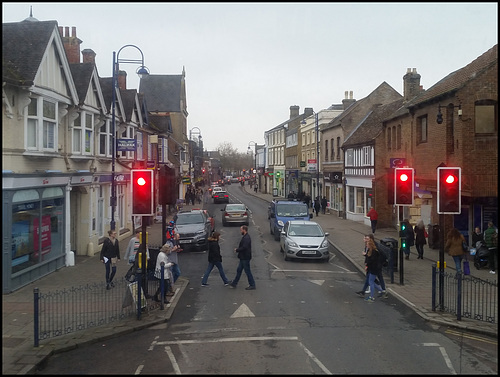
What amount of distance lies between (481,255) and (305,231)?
687cm

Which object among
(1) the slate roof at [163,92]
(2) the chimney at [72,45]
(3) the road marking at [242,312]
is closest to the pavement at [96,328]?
(3) the road marking at [242,312]

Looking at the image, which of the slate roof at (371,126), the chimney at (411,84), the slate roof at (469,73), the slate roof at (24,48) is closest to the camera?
the slate roof at (24,48)

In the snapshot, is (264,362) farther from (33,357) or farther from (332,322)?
(33,357)

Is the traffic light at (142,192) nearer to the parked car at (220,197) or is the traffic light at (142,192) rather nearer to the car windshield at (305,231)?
the car windshield at (305,231)

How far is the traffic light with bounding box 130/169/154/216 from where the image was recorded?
1158cm

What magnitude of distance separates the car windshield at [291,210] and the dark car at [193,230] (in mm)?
4449

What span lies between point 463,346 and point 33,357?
8058 millimetres

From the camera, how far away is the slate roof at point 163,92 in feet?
200

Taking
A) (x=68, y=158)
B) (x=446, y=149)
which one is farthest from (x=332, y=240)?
(x=68, y=158)

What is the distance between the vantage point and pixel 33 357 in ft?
28.9

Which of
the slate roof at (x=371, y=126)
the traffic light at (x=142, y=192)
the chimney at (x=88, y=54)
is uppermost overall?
the chimney at (x=88, y=54)

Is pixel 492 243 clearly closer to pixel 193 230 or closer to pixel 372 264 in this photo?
pixel 372 264

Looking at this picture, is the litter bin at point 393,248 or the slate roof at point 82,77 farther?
the slate roof at point 82,77

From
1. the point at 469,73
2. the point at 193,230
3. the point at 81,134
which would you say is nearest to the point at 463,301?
the point at 469,73
